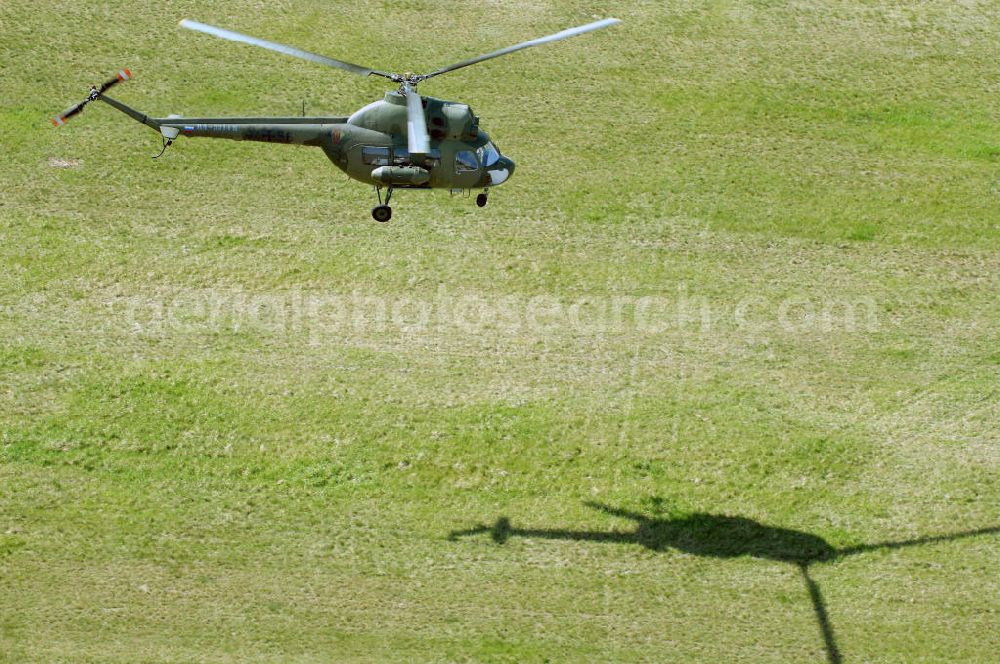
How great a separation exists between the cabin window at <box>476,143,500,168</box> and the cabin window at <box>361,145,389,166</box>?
2948mm

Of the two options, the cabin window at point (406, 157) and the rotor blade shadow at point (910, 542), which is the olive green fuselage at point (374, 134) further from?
the rotor blade shadow at point (910, 542)

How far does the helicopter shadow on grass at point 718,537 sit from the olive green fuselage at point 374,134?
1217cm

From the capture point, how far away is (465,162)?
38.8 m

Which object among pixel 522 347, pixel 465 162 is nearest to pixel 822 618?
pixel 522 347

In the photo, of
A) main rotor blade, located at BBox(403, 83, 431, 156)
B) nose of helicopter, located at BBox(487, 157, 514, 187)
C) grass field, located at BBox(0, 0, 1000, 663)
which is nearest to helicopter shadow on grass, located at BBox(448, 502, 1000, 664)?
grass field, located at BBox(0, 0, 1000, 663)

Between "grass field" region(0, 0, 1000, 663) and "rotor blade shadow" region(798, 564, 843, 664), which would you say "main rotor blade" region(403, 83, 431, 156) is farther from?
"rotor blade shadow" region(798, 564, 843, 664)

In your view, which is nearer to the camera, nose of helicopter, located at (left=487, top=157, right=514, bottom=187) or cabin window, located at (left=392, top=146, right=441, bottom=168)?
cabin window, located at (left=392, top=146, right=441, bottom=168)

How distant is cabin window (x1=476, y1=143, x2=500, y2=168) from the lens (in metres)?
39.2

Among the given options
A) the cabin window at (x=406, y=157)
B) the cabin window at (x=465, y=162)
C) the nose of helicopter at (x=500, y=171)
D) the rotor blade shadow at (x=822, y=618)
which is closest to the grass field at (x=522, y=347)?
the rotor blade shadow at (x=822, y=618)

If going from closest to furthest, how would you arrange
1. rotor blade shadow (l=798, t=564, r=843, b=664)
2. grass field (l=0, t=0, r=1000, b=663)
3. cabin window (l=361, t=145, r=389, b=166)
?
1. cabin window (l=361, t=145, r=389, b=166)
2. rotor blade shadow (l=798, t=564, r=843, b=664)
3. grass field (l=0, t=0, r=1000, b=663)

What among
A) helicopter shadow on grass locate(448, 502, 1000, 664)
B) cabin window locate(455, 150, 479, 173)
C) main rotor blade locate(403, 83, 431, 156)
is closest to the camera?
main rotor blade locate(403, 83, 431, 156)

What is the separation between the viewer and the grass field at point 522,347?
39.5 metres

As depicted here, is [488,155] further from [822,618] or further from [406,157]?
[822,618]

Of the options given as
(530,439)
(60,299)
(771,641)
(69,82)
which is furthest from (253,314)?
(771,641)
